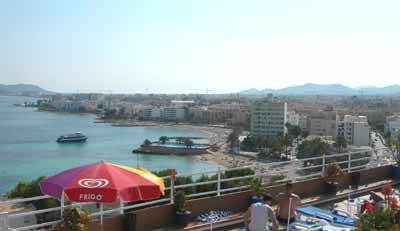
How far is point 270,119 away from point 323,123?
31.3ft

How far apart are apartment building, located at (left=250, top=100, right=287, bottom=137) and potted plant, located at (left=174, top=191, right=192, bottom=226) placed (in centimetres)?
7355

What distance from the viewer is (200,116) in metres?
116

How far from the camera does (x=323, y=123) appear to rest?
8006 cm

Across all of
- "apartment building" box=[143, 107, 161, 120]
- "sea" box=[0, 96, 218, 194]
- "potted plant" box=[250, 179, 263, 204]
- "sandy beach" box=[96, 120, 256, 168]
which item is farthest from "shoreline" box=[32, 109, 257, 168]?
"potted plant" box=[250, 179, 263, 204]

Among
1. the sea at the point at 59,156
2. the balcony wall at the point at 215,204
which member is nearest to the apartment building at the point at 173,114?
the sea at the point at 59,156

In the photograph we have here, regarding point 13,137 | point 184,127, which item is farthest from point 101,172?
point 184,127

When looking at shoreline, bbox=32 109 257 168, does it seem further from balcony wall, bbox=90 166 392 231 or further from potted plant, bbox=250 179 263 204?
potted plant, bbox=250 179 263 204

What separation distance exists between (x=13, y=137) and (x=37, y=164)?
90.4 ft

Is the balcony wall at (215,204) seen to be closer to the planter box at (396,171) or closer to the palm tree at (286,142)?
the planter box at (396,171)

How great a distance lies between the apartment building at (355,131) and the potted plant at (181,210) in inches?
2659

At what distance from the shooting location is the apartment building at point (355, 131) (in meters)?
68.6

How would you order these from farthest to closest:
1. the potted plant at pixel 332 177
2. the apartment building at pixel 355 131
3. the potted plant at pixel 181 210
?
the apartment building at pixel 355 131, the potted plant at pixel 332 177, the potted plant at pixel 181 210

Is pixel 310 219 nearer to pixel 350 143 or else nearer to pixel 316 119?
pixel 350 143

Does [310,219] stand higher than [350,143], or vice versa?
[310,219]
